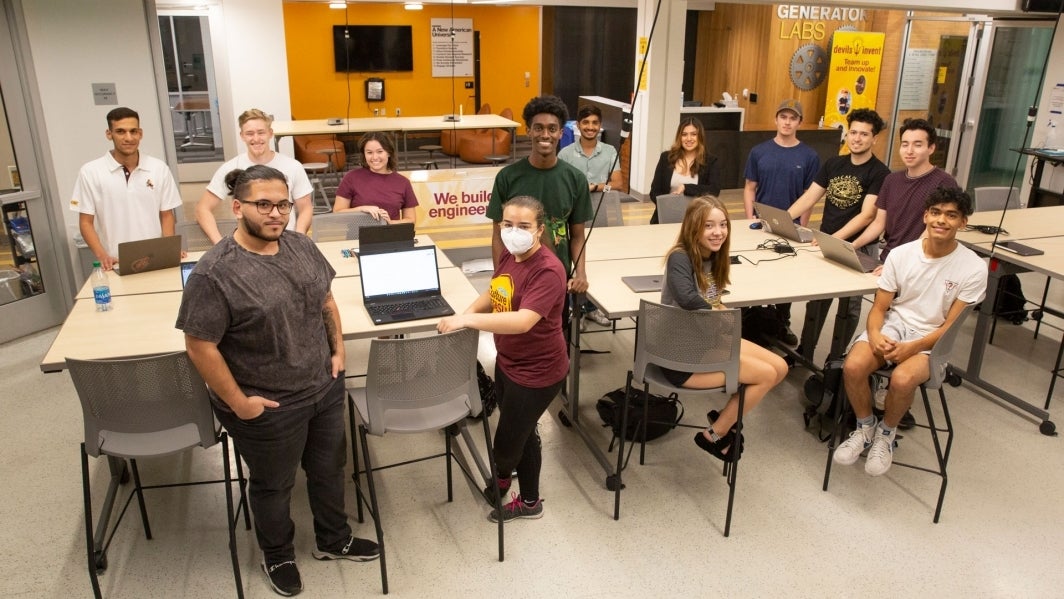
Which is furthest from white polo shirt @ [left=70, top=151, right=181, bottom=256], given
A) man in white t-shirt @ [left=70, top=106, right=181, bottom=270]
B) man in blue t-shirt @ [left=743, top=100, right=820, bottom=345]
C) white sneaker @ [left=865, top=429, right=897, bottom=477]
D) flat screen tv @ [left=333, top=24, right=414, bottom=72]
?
flat screen tv @ [left=333, top=24, right=414, bottom=72]

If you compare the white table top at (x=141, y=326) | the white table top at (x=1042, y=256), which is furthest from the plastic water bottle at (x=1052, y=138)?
the white table top at (x=141, y=326)

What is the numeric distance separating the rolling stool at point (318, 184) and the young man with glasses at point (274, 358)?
203 inches

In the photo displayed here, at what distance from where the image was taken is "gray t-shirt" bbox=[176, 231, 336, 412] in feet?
7.43

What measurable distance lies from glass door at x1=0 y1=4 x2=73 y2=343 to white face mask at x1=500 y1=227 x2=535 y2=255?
391 cm

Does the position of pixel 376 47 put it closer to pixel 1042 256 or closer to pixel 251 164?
pixel 251 164

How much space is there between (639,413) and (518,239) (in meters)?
1.44

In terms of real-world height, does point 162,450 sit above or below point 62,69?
below

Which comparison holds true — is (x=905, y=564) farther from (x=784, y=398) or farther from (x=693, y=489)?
(x=784, y=398)

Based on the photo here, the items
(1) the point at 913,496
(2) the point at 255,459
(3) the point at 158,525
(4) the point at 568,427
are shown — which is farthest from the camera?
(4) the point at 568,427

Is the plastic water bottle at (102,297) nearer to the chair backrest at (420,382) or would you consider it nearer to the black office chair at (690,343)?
the chair backrest at (420,382)

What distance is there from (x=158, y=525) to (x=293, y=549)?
2.40 ft

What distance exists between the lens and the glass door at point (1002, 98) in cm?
866

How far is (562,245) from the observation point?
11.9 ft

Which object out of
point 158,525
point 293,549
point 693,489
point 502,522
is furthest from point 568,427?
point 158,525
